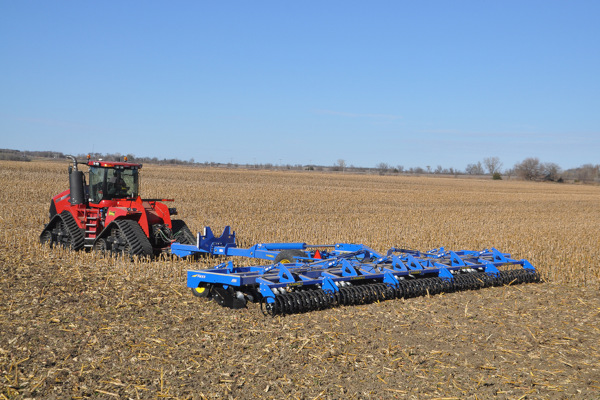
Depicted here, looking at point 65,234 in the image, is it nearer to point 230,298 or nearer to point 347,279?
point 230,298

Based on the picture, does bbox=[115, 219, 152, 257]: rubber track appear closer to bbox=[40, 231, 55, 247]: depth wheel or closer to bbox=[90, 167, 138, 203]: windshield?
bbox=[90, 167, 138, 203]: windshield

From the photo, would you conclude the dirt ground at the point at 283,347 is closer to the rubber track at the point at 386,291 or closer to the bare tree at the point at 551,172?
the rubber track at the point at 386,291

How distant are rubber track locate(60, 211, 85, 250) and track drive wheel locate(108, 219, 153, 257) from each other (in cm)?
74

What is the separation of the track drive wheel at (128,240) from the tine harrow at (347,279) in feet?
7.76

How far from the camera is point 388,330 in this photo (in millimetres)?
6219

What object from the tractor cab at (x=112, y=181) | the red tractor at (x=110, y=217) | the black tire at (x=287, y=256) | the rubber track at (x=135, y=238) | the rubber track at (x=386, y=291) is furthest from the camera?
the tractor cab at (x=112, y=181)

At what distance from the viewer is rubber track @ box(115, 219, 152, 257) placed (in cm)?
935

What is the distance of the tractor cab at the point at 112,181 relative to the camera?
1053 cm

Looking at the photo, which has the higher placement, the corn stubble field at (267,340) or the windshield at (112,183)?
the windshield at (112,183)

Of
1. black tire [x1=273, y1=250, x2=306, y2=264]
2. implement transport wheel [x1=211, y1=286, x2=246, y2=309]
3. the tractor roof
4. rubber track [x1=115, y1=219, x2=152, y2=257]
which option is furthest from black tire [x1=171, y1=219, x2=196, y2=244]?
implement transport wheel [x1=211, y1=286, x2=246, y2=309]

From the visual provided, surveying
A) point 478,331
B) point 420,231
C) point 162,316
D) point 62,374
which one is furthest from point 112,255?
point 420,231

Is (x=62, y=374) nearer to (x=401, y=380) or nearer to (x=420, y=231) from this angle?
(x=401, y=380)

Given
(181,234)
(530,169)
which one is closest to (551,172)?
(530,169)

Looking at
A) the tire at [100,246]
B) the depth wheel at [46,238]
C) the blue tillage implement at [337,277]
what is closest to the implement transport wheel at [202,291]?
the blue tillage implement at [337,277]
